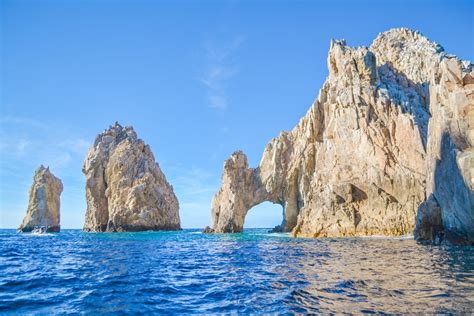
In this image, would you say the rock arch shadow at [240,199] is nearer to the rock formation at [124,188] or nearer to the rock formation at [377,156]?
the rock formation at [377,156]

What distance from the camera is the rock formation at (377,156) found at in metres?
35.8

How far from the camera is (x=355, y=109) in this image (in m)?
65.9

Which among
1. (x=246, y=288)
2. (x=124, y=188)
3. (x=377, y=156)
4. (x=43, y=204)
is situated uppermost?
(x=124, y=188)

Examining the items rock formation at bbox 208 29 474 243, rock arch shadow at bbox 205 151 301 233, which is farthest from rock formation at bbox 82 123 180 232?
rock formation at bbox 208 29 474 243

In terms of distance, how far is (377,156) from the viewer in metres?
59.3

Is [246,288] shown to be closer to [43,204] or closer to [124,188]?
[124,188]

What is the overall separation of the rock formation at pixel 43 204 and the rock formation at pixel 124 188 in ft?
37.7

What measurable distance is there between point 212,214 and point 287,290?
259 ft

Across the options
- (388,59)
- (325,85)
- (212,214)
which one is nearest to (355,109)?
(325,85)

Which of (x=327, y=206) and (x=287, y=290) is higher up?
(x=327, y=206)

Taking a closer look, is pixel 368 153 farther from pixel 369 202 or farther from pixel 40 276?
pixel 40 276

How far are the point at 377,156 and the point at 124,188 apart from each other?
80715 mm

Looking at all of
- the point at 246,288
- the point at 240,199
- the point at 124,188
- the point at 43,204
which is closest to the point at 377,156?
the point at 240,199

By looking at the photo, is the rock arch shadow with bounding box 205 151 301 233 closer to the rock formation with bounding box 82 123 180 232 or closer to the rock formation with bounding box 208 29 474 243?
the rock formation with bounding box 208 29 474 243
